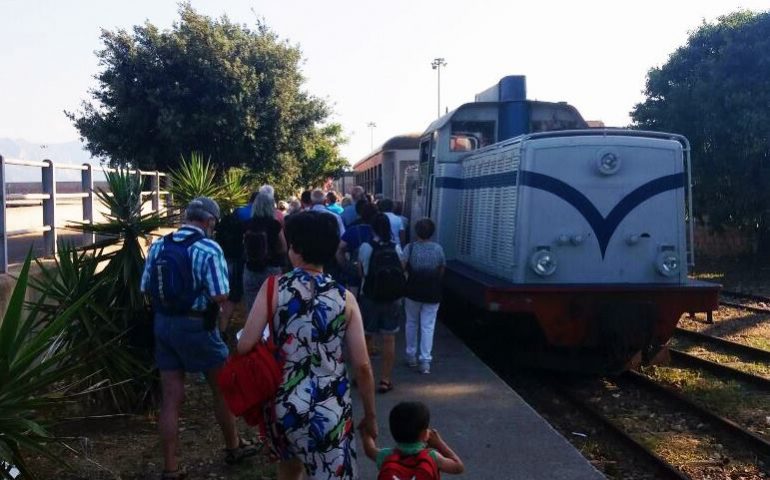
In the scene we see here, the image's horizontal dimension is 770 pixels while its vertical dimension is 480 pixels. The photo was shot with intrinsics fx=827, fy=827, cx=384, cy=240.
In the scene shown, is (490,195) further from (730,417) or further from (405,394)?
(730,417)

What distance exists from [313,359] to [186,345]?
1873 millimetres

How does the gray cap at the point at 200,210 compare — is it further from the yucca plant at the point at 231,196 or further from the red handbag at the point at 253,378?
the yucca plant at the point at 231,196

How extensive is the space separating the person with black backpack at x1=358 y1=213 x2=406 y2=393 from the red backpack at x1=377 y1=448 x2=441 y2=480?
13.3ft

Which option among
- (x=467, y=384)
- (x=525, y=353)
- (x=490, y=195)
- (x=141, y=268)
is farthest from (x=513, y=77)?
(x=141, y=268)

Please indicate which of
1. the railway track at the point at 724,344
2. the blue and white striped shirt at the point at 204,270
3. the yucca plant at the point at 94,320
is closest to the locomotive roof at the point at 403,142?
the railway track at the point at 724,344

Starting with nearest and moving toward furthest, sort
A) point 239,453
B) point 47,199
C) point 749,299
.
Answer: point 239,453 < point 47,199 < point 749,299

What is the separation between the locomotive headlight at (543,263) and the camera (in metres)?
8.71

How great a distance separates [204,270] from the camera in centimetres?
522

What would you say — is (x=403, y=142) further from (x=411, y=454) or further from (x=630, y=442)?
(x=411, y=454)

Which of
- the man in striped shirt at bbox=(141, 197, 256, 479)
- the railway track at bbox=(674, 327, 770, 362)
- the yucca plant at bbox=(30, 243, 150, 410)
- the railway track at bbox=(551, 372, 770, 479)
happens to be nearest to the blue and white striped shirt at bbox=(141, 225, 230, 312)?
the man in striped shirt at bbox=(141, 197, 256, 479)

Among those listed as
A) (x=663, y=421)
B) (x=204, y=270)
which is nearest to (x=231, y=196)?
(x=663, y=421)

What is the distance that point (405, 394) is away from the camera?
800cm

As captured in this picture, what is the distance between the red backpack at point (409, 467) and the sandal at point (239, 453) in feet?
8.11

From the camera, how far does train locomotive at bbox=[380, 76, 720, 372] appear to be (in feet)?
27.7
